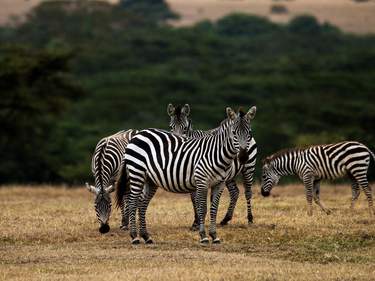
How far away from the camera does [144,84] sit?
54031 millimetres

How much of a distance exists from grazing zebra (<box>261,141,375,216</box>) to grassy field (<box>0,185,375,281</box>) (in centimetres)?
41

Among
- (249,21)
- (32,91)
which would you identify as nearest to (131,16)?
(249,21)

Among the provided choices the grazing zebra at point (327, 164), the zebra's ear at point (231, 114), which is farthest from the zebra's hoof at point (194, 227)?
the grazing zebra at point (327, 164)

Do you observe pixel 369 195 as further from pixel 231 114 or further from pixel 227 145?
pixel 231 114

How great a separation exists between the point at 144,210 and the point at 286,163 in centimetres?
469

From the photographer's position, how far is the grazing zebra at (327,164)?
16.4m

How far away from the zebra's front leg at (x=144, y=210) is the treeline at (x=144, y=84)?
15635 mm

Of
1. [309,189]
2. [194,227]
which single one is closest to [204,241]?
[194,227]

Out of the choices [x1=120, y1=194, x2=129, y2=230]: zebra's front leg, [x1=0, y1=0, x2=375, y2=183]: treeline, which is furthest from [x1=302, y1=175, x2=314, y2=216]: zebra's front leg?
[x1=0, y1=0, x2=375, y2=183]: treeline

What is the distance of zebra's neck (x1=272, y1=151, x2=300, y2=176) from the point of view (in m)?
17.2

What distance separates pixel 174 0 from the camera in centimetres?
11688

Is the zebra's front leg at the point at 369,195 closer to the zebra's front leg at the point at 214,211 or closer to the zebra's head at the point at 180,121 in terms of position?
the zebra's head at the point at 180,121

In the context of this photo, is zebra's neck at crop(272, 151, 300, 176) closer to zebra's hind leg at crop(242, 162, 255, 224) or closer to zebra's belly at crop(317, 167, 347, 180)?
zebra's belly at crop(317, 167, 347, 180)

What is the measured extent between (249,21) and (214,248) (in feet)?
264
